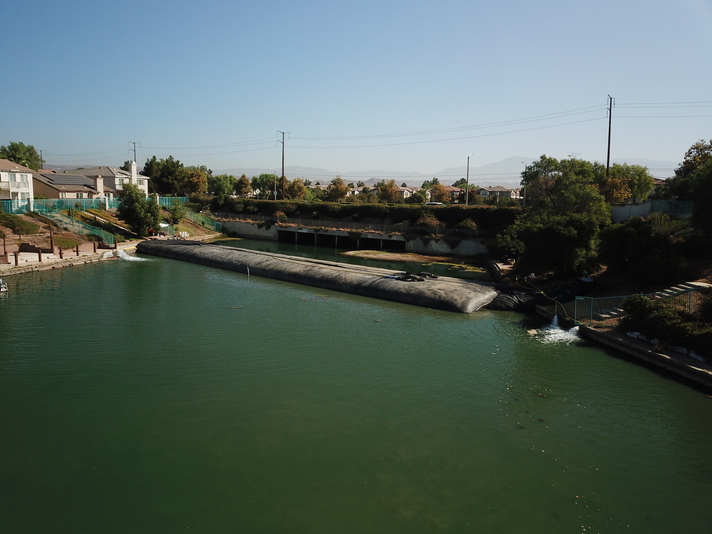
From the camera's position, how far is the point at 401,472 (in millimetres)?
13031

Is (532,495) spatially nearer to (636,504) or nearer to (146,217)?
(636,504)

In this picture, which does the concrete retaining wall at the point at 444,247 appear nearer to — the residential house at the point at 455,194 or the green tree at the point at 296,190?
the residential house at the point at 455,194

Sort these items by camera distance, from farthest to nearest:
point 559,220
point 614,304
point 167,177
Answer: point 167,177 < point 559,220 < point 614,304

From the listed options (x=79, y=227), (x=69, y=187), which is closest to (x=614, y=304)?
(x=79, y=227)

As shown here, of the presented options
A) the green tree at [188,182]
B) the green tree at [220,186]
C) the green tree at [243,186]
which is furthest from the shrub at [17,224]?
the green tree at [243,186]

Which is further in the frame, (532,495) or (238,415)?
(238,415)

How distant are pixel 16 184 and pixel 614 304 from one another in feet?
183

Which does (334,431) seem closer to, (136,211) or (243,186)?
(136,211)

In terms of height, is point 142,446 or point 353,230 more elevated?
point 353,230

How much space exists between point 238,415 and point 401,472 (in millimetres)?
5442

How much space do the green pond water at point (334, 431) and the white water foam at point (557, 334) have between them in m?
0.29

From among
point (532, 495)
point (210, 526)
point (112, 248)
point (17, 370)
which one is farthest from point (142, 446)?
point (112, 248)

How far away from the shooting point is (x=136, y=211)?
54625 millimetres

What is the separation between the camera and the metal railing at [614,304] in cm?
2247
